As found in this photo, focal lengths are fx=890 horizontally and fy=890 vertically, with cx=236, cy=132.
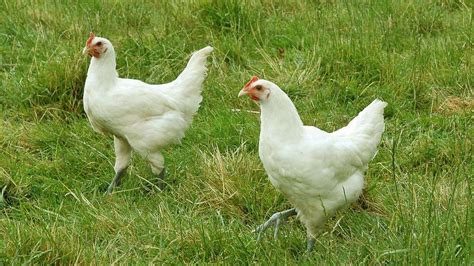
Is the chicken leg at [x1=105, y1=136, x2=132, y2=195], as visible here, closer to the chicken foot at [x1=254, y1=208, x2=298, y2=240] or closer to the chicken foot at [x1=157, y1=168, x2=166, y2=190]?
the chicken foot at [x1=157, y1=168, x2=166, y2=190]

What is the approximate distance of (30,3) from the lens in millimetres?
7605

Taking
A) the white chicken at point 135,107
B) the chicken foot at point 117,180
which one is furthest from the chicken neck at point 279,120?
the chicken foot at point 117,180

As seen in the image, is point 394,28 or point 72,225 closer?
point 72,225

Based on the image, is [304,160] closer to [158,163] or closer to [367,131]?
[367,131]

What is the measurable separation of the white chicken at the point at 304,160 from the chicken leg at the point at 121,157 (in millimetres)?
1169

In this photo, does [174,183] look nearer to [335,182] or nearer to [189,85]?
[189,85]

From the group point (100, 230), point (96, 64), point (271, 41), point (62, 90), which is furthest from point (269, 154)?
point (271, 41)

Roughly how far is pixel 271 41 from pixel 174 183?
2028 millimetres

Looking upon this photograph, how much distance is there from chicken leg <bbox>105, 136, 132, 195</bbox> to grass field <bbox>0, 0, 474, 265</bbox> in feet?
0.23

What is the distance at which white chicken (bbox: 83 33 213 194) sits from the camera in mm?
5203

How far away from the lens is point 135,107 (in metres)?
5.21

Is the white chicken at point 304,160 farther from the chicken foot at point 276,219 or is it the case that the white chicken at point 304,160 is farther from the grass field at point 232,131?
the grass field at point 232,131

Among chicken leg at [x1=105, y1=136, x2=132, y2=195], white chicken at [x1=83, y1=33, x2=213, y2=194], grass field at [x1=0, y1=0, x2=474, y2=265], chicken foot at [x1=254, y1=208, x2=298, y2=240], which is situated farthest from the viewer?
chicken leg at [x1=105, y1=136, x2=132, y2=195]

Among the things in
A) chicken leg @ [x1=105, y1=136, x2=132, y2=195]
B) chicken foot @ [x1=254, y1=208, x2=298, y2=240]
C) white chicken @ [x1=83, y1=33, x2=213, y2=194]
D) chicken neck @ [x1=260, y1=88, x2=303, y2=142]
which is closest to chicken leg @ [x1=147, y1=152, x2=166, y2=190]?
white chicken @ [x1=83, y1=33, x2=213, y2=194]
